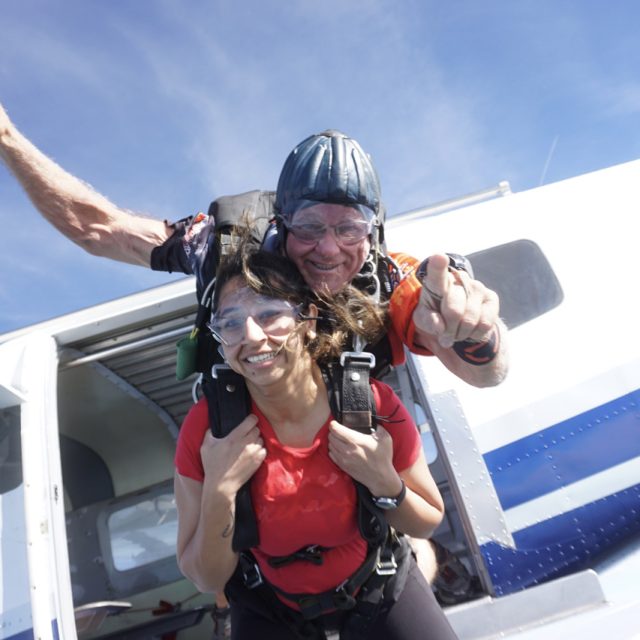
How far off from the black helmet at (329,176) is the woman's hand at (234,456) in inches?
34.3

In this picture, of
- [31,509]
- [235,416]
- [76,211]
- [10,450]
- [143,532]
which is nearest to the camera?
[235,416]

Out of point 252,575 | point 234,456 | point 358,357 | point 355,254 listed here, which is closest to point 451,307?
point 358,357

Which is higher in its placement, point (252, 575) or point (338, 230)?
point (338, 230)

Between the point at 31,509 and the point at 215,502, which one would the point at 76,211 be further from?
the point at 215,502

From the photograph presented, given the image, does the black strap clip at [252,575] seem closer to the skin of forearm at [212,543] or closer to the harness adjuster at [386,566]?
the skin of forearm at [212,543]

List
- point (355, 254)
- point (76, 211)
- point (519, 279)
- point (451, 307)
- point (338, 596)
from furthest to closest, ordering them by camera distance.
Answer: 1. point (519, 279)
2. point (76, 211)
3. point (355, 254)
4. point (338, 596)
5. point (451, 307)

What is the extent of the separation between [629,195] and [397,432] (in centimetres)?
277

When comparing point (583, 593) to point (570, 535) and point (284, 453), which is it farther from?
point (284, 453)

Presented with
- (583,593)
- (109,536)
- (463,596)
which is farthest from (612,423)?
(109,536)

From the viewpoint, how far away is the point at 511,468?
2.95 m

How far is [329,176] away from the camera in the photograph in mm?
2123

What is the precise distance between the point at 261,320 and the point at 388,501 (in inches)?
29.8

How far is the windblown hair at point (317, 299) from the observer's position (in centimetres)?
202

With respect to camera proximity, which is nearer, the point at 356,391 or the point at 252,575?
the point at 356,391
